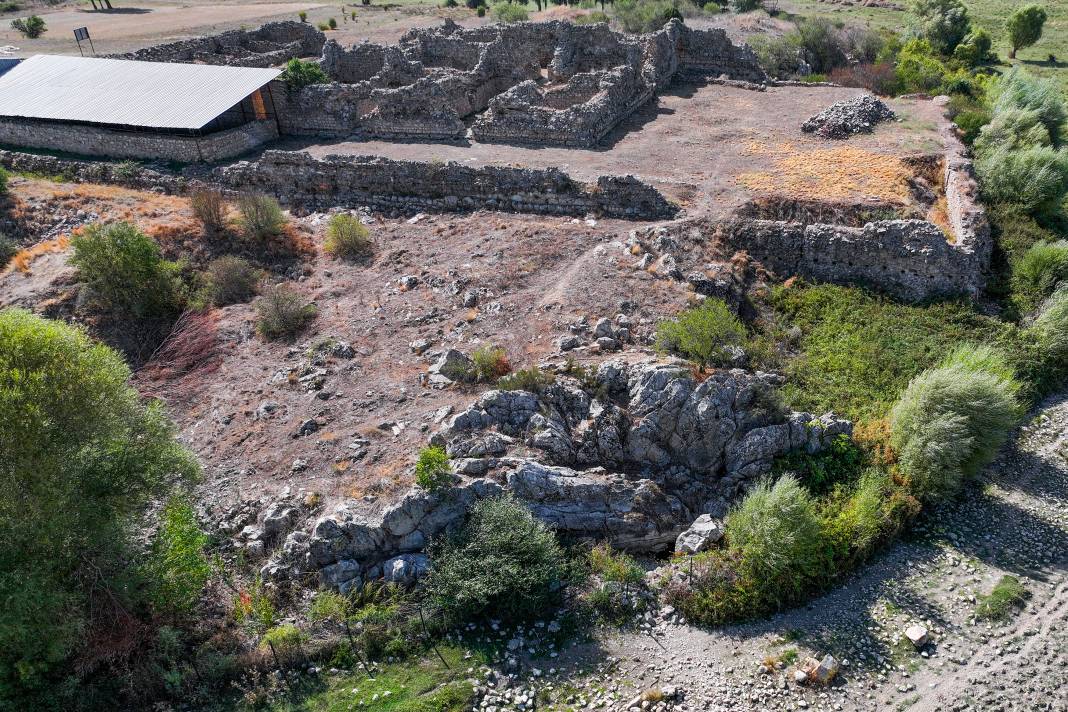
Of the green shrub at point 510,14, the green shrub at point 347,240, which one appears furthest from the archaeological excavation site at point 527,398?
the green shrub at point 510,14

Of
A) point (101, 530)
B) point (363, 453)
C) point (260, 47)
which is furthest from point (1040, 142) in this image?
point (260, 47)

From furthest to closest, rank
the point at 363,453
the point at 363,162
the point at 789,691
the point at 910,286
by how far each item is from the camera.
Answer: the point at 363,162
the point at 910,286
the point at 363,453
the point at 789,691

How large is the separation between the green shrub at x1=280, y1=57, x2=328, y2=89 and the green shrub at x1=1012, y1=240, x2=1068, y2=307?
99.8 ft

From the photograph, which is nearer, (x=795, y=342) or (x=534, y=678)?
(x=534, y=678)

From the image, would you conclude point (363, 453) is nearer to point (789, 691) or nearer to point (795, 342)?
point (789, 691)

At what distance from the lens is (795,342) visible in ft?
70.1

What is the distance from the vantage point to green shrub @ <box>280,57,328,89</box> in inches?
1358

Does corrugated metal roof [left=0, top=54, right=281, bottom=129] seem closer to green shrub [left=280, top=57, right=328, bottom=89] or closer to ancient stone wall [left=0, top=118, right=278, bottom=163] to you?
ancient stone wall [left=0, top=118, right=278, bottom=163]

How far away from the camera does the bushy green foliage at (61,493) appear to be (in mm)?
13008

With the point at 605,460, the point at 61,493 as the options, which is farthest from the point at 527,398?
the point at 61,493

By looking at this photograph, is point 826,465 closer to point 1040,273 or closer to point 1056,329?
point 1056,329

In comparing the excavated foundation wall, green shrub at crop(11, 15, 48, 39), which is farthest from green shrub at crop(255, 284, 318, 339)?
green shrub at crop(11, 15, 48, 39)

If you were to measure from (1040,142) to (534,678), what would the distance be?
29.0 meters

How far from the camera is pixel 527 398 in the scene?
1720 cm
